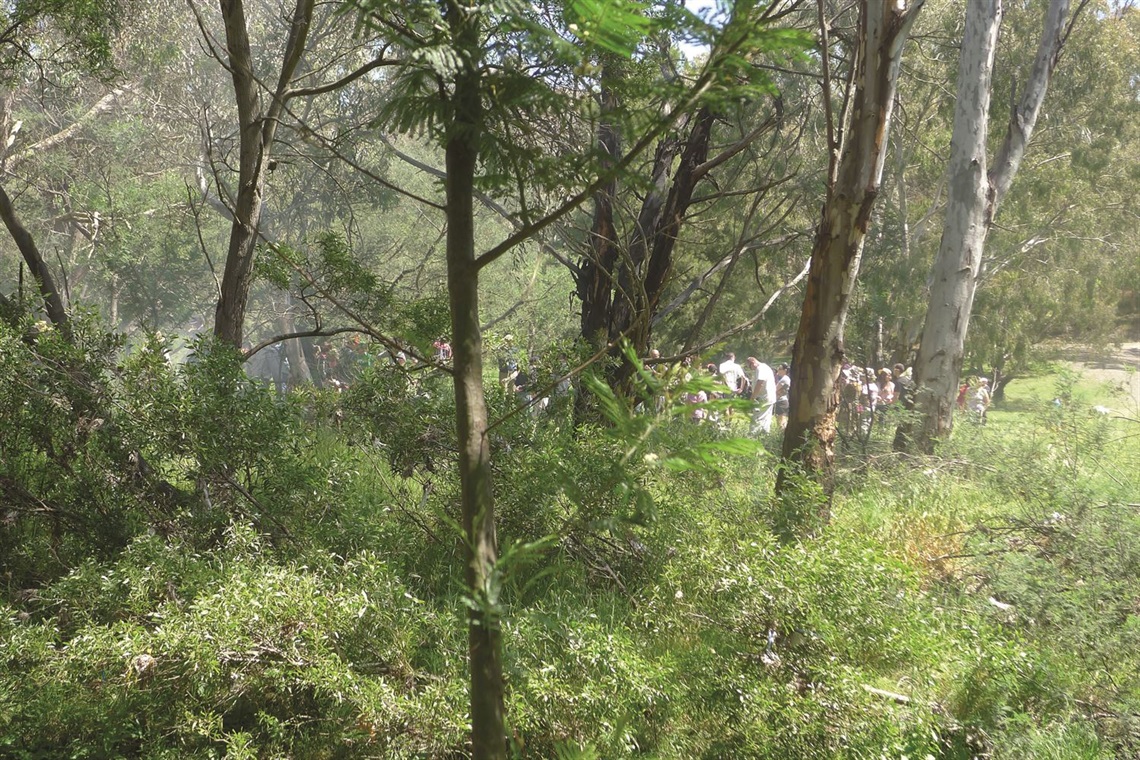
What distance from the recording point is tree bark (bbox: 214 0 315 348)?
4172 mm

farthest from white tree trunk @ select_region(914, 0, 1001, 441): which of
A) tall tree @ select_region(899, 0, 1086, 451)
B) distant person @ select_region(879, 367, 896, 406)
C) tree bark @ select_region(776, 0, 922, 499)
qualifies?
tree bark @ select_region(776, 0, 922, 499)

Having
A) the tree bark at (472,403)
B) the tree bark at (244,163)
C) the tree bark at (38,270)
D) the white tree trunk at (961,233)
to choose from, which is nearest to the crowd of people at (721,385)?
the tree bark at (472,403)

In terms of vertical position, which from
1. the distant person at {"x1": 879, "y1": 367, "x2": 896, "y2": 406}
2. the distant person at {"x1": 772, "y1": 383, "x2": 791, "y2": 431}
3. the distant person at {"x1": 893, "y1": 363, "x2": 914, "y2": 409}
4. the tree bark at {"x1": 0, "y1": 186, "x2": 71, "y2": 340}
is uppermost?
the tree bark at {"x1": 0, "y1": 186, "x2": 71, "y2": 340}

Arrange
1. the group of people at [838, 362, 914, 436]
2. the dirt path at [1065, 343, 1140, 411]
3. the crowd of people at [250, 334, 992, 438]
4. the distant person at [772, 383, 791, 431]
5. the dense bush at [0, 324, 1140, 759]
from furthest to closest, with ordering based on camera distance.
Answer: the dirt path at [1065, 343, 1140, 411] < the distant person at [772, 383, 791, 431] < the group of people at [838, 362, 914, 436] < the dense bush at [0, 324, 1140, 759] < the crowd of people at [250, 334, 992, 438]

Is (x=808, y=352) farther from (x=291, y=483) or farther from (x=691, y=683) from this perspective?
(x=291, y=483)

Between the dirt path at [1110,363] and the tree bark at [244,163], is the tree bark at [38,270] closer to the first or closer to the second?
the tree bark at [244,163]

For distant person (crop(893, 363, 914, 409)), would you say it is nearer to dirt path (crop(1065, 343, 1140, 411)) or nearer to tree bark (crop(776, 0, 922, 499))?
tree bark (crop(776, 0, 922, 499))

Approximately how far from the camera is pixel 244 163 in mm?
4367

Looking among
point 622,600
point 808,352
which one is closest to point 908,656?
point 622,600

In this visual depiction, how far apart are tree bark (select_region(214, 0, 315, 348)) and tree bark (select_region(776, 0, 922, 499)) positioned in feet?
9.66

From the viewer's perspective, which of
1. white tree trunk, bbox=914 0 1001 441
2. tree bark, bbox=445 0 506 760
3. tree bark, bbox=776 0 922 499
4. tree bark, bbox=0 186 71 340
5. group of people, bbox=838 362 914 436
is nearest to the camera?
tree bark, bbox=445 0 506 760

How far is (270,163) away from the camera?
4316 millimetres

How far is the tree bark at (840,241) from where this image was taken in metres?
4.88

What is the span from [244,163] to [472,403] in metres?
3.33
